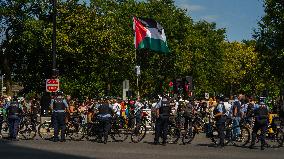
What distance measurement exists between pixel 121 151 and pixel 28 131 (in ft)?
19.2

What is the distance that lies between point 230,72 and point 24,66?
44.1 metres

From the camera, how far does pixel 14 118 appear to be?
66.9ft

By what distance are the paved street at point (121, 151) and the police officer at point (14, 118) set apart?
1.04 metres

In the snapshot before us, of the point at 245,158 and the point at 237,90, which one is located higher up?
the point at 237,90

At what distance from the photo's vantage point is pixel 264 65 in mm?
49531

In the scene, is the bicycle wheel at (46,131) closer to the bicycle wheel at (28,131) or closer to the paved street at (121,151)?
the bicycle wheel at (28,131)

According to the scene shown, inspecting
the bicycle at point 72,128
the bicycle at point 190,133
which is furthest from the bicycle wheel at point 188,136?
the bicycle at point 72,128

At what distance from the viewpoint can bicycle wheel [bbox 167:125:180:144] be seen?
19.4 m

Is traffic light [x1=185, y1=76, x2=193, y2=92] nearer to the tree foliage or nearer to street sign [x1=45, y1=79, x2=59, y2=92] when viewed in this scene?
the tree foliage

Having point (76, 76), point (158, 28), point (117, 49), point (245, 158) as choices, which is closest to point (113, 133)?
point (245, 158)

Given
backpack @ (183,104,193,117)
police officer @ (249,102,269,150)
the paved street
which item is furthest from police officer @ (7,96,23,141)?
police officer @ (249,102,269,150)

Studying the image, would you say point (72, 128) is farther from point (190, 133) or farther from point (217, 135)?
point (217, 135)

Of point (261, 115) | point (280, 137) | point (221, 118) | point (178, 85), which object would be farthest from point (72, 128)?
point (178, 85)

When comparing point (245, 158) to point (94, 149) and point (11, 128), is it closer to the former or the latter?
point (94, 149)
